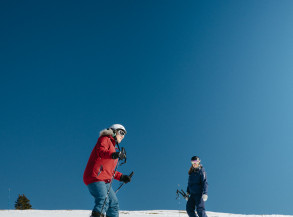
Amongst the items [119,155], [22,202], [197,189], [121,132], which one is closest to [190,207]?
[197,189]

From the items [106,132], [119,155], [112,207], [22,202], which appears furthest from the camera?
[22,202]

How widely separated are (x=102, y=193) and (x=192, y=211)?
4.33 m

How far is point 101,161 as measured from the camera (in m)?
5.66

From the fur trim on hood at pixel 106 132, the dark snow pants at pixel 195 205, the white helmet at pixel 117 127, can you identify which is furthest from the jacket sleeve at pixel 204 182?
the fur trim on hood at pixel 106 132

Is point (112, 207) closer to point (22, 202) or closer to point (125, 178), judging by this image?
point (125, 178)

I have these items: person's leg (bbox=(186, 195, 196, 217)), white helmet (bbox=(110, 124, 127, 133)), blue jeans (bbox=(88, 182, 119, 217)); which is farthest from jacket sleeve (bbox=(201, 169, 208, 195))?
white helmet (bbox=(110, 124, 127, 133))

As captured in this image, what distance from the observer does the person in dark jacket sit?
28.7 ft

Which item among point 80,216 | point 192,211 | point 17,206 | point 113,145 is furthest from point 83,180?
point 17,206

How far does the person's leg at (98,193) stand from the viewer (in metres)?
5.36

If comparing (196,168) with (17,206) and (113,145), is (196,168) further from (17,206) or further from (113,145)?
(17,206)

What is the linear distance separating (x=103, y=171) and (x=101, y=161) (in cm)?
19

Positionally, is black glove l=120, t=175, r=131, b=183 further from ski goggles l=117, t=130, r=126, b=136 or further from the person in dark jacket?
the person in dark jacket

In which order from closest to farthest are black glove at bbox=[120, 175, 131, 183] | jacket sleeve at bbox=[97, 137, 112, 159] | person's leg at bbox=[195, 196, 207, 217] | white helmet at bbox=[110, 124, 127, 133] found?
jacket sleeve at bbox=[97, 137, 112, 159], white helmet at bbox=[110, 124, 127, 133], black glove at bbox=[120, 175, 131, 183], person's leg at bbox=[195, 196, 207, 217]

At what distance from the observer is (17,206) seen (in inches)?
1566
